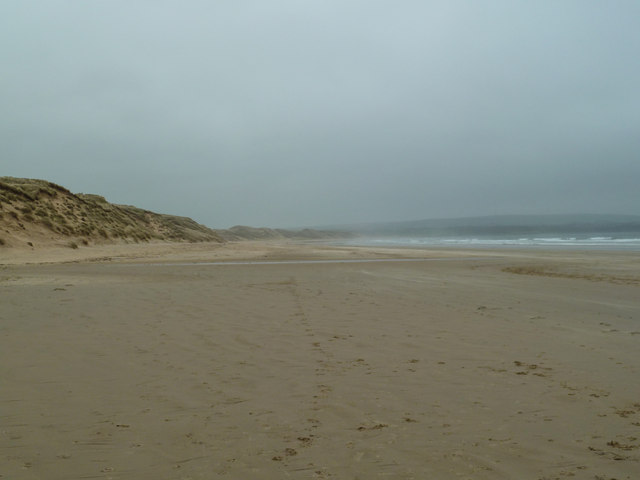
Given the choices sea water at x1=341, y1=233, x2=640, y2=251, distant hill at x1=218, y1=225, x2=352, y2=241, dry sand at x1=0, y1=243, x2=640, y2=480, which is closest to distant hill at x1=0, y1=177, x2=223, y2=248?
dry sand at x1=0, y1=243, x2=640, y2=480

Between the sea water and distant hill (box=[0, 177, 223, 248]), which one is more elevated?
distant hill (box=[0, 177, 223, 248])

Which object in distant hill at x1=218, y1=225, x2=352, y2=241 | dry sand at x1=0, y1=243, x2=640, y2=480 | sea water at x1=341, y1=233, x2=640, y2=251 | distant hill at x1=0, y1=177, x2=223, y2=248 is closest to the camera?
dry sand at x1=0, y1=243, x2=640, y2=480

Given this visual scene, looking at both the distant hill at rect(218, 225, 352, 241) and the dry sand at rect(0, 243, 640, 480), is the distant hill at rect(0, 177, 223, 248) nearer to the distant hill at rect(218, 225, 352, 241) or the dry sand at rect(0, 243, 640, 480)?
the dry sand at rect(0, 243, 640, 480)

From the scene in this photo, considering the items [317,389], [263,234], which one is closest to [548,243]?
[317,389]

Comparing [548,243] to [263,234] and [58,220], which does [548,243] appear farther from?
[263,234]

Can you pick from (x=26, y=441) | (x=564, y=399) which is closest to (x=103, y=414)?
(x=26, y=441)

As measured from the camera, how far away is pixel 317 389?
168 inches

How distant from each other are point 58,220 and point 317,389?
102 ft

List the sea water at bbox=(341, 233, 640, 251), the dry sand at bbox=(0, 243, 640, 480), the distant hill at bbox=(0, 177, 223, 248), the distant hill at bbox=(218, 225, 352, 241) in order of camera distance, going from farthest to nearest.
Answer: the distant hill at bbox=(218, 225, 352, 241) → the sea water at bbox=(341, 233, 640, 251) → the distant hill at bbox=(0, 177, 223, 248) → the dry sand at bbox=(0, 243, 640, 480)

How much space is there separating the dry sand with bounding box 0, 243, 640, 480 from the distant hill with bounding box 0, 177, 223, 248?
19461 millimetres

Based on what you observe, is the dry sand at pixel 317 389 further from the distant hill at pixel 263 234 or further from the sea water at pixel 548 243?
the distant hill at pixel 263 234

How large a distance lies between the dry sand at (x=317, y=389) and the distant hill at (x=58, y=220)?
19461mm

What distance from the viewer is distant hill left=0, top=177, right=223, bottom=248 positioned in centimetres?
2500

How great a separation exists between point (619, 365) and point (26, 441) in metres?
6.07
